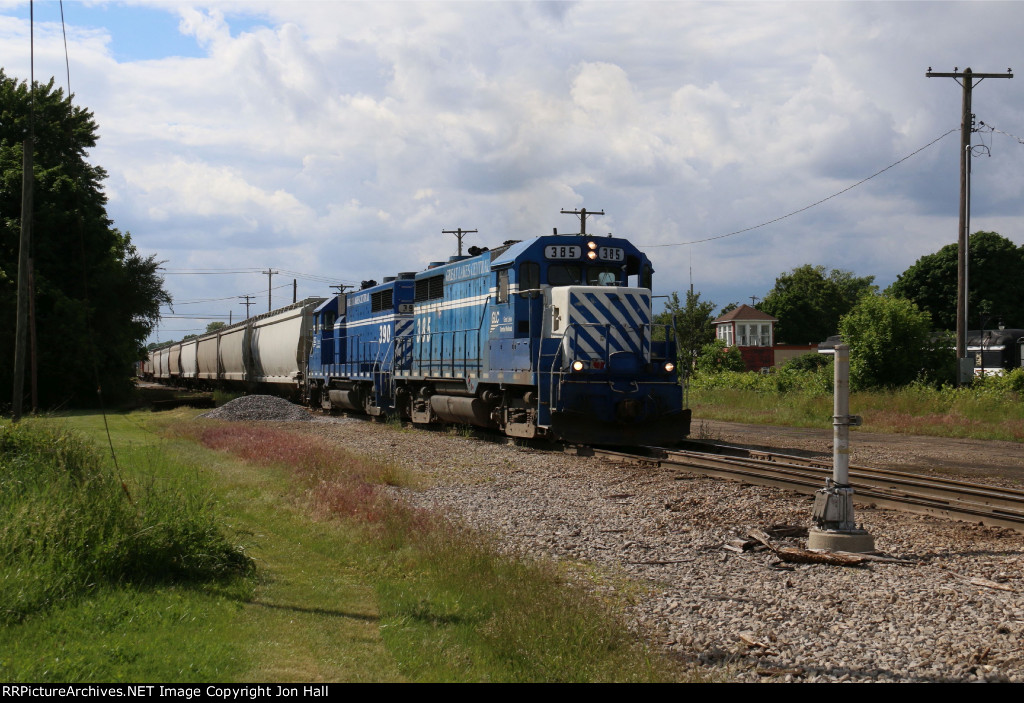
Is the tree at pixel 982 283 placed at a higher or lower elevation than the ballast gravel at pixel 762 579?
higher

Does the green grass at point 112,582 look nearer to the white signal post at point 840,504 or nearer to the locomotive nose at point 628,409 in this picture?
the white signal post at point 840,504

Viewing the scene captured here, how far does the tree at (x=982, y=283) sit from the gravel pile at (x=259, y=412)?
48539mm

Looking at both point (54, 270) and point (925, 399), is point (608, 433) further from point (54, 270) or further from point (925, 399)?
point (54, 270)

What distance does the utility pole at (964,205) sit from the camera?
80.0 ft

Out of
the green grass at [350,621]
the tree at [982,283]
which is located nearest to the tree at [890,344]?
the green grass at [350,621]

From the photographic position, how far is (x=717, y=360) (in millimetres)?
44688

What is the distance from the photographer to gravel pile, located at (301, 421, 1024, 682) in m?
5.03

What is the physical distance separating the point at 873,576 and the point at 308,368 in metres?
26.6

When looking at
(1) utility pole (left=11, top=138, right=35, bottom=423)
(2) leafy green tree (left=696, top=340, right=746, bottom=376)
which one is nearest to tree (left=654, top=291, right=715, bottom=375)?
(2) leafy green tree (left=696, top=340, right=746, bottom=376)

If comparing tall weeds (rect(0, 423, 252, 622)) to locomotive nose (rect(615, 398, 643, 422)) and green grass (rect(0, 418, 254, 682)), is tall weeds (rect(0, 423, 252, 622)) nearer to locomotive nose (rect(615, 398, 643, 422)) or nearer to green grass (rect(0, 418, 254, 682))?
green grass (rect(0, 418, 254, 682))

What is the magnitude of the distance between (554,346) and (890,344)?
1507 cm

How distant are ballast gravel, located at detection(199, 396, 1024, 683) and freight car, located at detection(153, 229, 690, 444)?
276cm

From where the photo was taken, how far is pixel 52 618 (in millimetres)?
5332

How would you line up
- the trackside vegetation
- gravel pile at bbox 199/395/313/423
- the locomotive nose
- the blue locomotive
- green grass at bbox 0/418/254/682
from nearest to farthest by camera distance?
green grass at bbox 0/418/254/682 → the locomotive nose → the blue locomotive → the trackside vegetation → gravel pile at bbox 199/395/313/423
